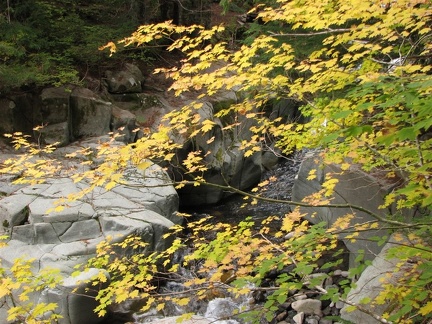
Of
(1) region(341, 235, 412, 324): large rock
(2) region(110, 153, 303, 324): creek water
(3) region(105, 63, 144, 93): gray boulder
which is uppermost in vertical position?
(3) region(105, 63, 144, 93): gray boulder

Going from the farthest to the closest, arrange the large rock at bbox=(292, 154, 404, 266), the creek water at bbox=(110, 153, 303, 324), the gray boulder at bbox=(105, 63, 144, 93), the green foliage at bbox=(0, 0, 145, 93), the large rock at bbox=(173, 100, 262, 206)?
the gray boulder at bbox=(105, 63, 144, 93), the large rock at bbox=(173, 100, 262, 206), the green foliage at bbox=(0, 0, 145, 93), the creek water at bbox=(110, 153, 303, 324), the large rock at bbox=(292, 154, 404, 266)

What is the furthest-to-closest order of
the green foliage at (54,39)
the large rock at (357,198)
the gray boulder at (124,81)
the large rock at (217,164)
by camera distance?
the gray boulder at (124,81)
the large rock at (217,164)
the green foliage at (54,39)
the large rock at (357,198)

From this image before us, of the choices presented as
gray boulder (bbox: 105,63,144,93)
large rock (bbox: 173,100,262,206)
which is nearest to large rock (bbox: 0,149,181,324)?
large rock (bbox: 173,100,262,206)

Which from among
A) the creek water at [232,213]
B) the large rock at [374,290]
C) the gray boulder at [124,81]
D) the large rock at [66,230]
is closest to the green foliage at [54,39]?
the gray boulder at [124,81]

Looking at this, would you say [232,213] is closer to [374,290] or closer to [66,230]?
[66,230]

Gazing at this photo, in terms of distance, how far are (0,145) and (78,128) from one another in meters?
2.11

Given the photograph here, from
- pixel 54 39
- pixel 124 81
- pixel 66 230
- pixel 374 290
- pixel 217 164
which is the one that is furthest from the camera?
pixel 124 81

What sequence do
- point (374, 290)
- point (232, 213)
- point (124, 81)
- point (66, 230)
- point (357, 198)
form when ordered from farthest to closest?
point (124, 81) < point (232, 213) < point (66, 230) < point (357, 198) < point (374, 290)

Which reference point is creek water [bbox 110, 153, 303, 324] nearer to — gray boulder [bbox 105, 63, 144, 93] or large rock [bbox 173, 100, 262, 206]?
large rock [bbox 173, 100, 262, 206]

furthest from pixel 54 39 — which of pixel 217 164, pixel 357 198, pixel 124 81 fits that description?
pixel 357 198

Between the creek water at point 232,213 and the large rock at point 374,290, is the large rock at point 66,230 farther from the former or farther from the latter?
the large rock at point 374,290

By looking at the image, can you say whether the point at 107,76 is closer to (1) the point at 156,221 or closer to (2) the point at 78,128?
(2) the point at 78,128

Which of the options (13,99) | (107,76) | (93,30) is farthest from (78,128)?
(93,30)

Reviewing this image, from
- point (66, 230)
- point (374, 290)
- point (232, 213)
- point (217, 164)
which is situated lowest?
point (232, 213)
